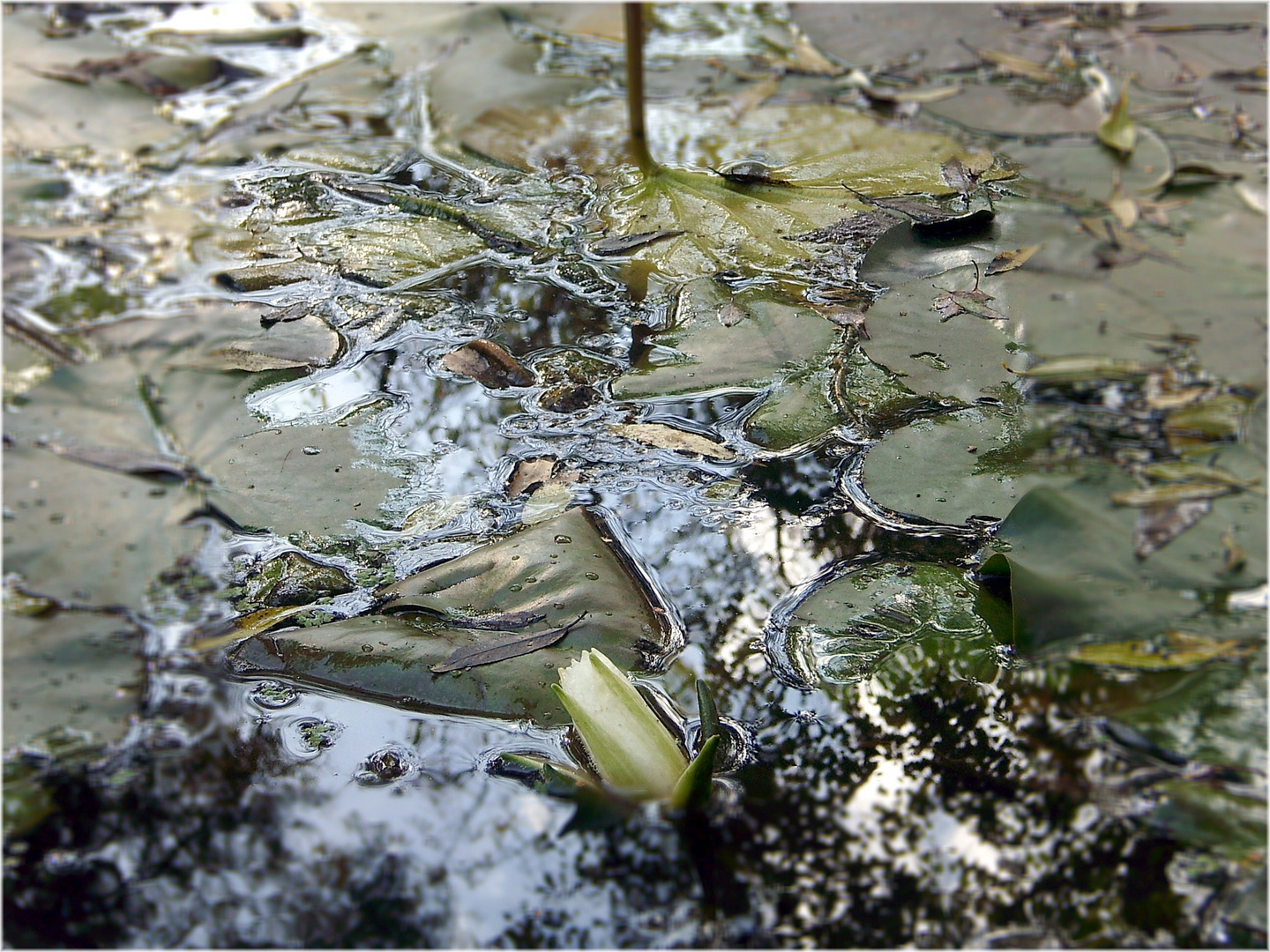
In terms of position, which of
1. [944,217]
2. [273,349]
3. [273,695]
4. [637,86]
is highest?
[637,86]

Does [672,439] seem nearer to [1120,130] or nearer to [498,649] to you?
[498,649]

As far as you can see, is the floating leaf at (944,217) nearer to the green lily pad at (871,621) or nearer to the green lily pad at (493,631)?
the green lily pad at (871,621)

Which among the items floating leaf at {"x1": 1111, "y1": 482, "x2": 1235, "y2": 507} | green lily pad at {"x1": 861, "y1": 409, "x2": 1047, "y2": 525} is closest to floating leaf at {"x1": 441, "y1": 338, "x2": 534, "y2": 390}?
green lily pad at {"x1": 861, "y1": 409, "x2": 1047, "y2": 525}

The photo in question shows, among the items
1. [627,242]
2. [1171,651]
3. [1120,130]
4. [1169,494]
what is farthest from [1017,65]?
[1171,651]

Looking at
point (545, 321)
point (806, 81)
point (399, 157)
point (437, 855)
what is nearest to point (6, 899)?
point (437, 855)

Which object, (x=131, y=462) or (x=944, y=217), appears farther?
(x=944, y=217)

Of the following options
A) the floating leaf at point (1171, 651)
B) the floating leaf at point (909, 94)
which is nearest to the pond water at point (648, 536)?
the floating leaf at point (1171, 651)
